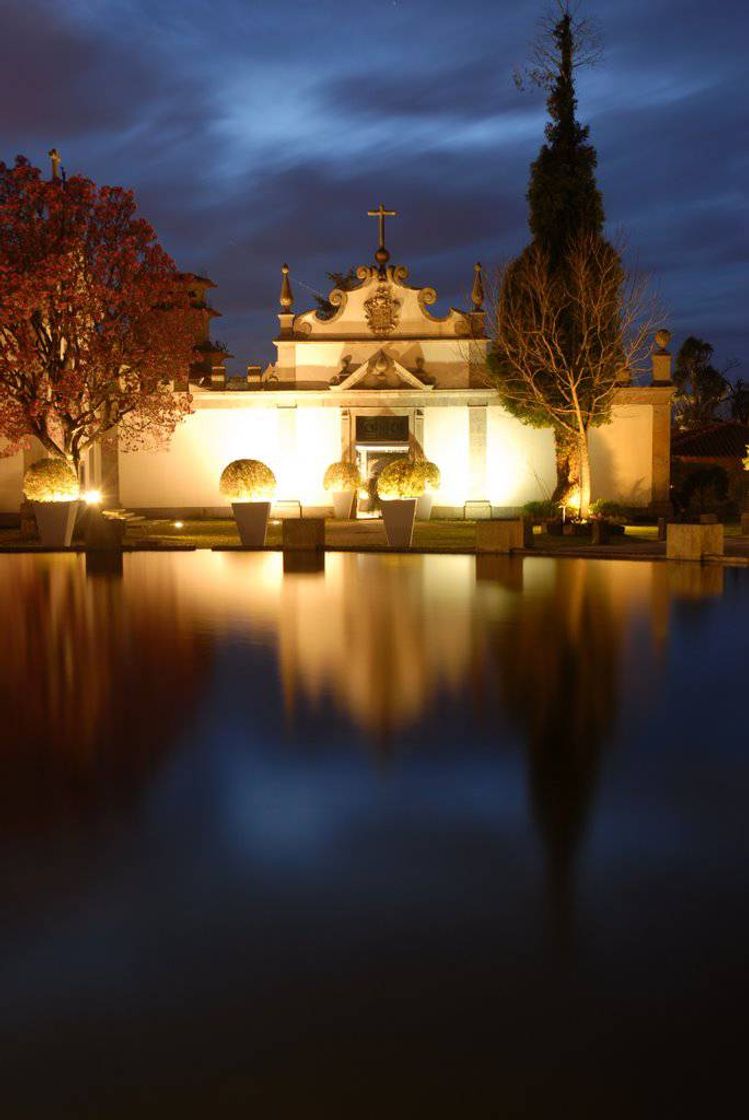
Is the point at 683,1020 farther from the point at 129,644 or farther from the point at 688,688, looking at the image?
the point at 129,644

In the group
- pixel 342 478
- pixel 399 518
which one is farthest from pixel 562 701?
pixel 342 478

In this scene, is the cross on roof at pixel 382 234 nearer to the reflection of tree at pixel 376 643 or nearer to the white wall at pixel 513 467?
the white wall at pixel 513 467

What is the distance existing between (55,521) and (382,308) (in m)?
14.3

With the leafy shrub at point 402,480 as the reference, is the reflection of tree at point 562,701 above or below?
below

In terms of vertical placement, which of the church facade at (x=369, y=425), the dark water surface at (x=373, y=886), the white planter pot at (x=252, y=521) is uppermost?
the church facade at (x=369, y=425)

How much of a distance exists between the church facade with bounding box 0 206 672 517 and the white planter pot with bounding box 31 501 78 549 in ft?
34.4

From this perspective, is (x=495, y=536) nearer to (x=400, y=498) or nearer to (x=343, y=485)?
(x=400, y=498)

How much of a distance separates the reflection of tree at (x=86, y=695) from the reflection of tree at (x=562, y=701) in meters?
2.07

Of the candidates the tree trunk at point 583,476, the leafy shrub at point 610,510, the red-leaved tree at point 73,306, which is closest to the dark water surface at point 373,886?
the red-leaved tree at point 73,306

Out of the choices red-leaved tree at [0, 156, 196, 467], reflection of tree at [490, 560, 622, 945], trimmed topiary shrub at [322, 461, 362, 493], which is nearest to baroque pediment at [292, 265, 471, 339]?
trimmed topiary shrub at [322, 461, 362, 493]

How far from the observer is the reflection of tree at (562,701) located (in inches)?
178

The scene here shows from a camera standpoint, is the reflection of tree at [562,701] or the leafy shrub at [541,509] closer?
the reflection of tree at [562,701]

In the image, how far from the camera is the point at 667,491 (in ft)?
103

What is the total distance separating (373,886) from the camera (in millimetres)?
3951
